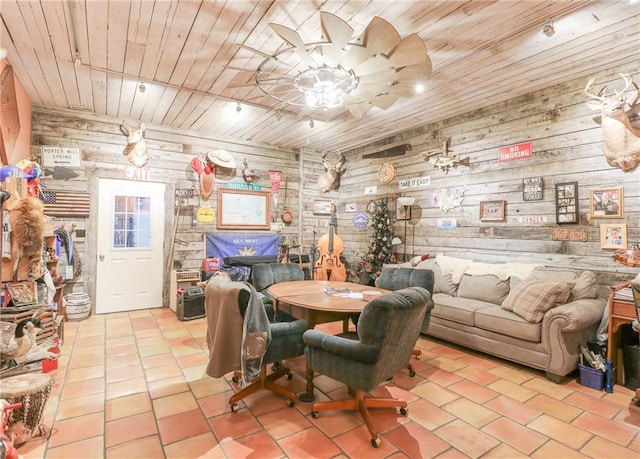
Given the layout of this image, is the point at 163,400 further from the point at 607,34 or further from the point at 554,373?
the point at 607,34

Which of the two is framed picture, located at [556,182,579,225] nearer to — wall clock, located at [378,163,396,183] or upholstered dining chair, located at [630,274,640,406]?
upholstered dining chair, located at [630,274,640,406]

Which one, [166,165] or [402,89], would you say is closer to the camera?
[402,89]

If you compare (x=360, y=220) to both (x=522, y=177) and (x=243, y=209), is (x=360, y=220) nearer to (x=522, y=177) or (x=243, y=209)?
(x=243, y=209)

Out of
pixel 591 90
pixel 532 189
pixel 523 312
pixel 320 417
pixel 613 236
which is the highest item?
pixel 591 90

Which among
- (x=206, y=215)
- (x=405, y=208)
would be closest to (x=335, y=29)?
(x=405, y=208)

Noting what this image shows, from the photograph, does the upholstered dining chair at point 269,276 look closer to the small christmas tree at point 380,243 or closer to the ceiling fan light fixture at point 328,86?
the ceiling fan light fixture at point 328,86

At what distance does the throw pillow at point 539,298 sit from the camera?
2.88 metres

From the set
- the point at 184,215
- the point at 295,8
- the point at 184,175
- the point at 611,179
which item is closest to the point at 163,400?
the point at 295,8

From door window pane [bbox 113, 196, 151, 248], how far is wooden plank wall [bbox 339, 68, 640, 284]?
13.0 feet

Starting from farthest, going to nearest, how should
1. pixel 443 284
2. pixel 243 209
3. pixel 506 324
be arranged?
pixel 243 209 < pixel 443 284 < pixel 506 324

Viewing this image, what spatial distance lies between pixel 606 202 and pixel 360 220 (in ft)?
11.8

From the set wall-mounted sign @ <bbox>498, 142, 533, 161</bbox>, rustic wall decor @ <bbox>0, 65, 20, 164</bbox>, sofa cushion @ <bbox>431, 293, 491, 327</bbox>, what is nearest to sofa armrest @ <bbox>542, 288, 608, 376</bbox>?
sofa cushion @ <bbox>431, 293, 491, 327</bbox>

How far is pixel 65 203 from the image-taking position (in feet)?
14.3

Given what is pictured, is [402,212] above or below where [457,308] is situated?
above
